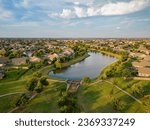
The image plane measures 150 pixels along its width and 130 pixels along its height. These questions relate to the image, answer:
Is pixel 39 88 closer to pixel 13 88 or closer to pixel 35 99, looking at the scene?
pixel 35 99

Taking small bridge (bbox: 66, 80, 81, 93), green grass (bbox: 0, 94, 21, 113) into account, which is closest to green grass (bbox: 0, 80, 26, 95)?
green grass (bbox: 0, 94, 21, 113)

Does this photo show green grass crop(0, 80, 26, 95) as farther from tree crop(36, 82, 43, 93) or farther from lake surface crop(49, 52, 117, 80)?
lake surface crop(49, 52, 117, 80)

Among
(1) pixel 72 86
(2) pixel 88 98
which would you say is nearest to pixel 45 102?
(2) pixel 88 98

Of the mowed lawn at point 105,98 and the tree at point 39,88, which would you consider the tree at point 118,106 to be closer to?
the mowed lawn at point 105,98

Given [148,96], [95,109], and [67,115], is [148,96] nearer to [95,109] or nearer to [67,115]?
[95,109]

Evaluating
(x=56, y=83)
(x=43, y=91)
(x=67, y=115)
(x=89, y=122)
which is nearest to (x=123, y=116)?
(x=89, y=122)

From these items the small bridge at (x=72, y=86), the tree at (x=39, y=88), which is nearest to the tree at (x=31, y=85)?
the tree at (x=39, y=88)
